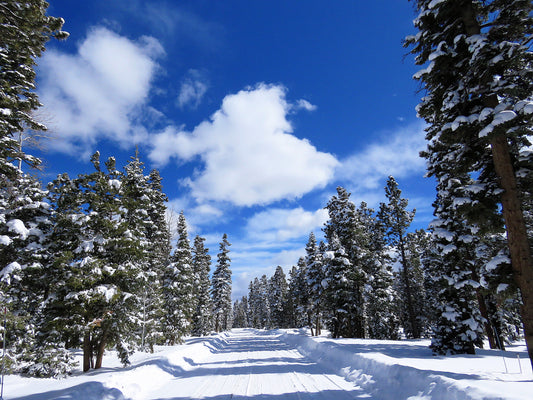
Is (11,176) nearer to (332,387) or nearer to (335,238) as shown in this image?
(332,387)

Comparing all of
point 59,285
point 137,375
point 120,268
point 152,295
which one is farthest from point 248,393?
point 152,295

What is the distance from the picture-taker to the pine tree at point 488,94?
316 inches

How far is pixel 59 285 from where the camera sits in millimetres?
15070

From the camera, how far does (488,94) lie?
8.82 meters

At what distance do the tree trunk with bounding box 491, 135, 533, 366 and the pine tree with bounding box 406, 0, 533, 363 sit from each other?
0.8 inches

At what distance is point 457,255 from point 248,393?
561 inches

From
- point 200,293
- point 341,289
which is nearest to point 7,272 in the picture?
point 341,289

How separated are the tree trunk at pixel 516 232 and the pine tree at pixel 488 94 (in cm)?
2

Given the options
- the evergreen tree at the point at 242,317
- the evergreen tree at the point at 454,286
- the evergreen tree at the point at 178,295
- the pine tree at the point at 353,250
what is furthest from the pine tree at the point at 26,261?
the evergreen tree at the point at 242,317

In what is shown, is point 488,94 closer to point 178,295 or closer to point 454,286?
point 454,286

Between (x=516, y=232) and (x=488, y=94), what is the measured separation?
4276mm

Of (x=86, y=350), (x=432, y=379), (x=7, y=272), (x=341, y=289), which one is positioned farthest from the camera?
(x=341, y=289)

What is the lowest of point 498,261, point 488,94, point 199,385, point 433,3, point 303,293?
point 199,385

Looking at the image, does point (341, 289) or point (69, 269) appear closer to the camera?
point (69, 269)
